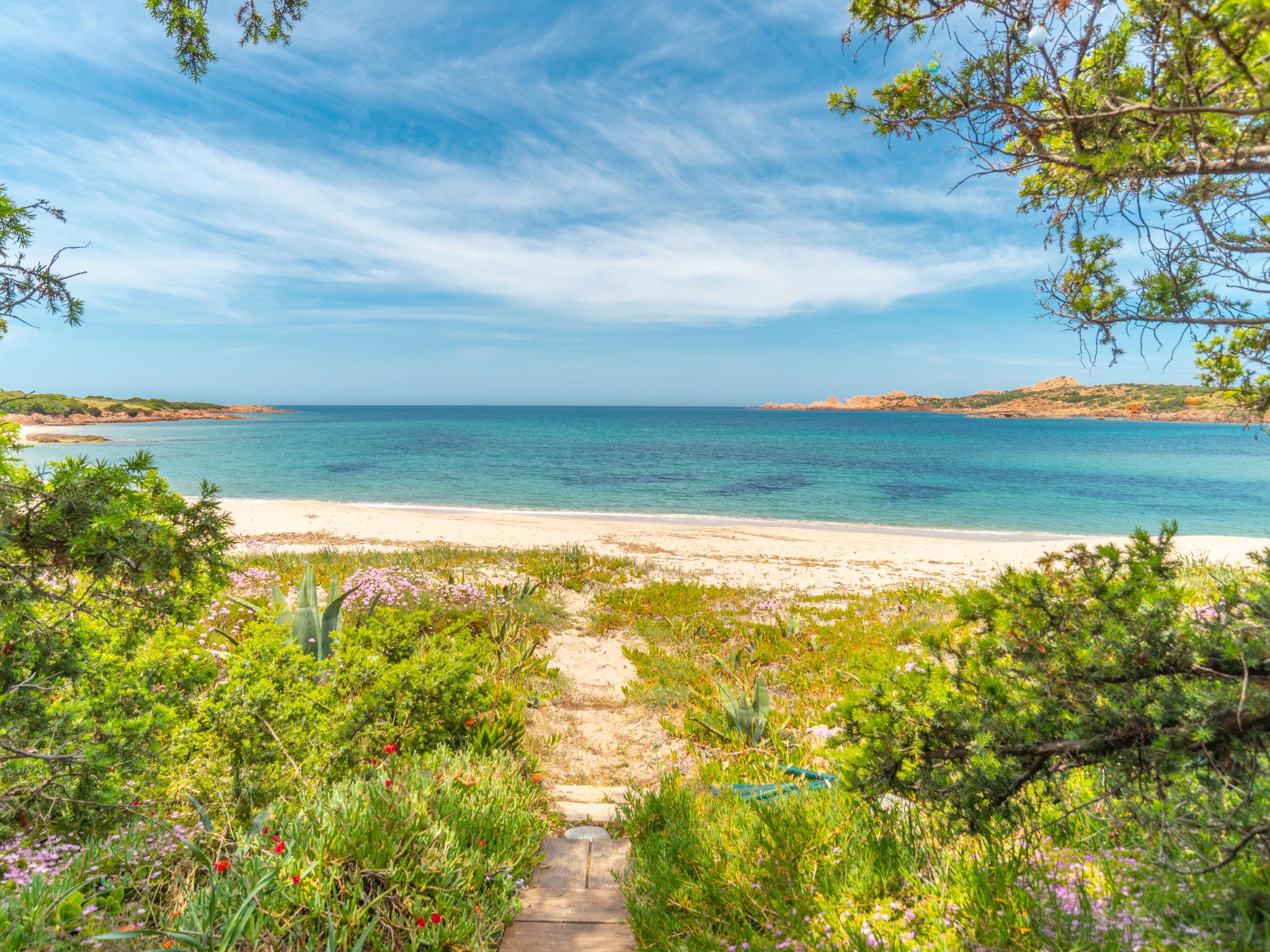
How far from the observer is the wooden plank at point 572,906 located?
119 inches

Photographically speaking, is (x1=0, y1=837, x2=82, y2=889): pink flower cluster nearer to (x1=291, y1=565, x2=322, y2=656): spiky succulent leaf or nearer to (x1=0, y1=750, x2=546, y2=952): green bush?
(x1=0, y1=750, x2=546, y2=952): green bush

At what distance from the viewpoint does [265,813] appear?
2840 millimetres

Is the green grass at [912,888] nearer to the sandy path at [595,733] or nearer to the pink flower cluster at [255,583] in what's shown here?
the sandy path at [595,733]

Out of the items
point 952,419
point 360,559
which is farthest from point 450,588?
point 952,419

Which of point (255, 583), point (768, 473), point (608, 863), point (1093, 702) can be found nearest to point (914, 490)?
point (768, 473)

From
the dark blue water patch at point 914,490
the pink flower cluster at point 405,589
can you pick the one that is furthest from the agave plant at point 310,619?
the dark blue water patch at point 914,490

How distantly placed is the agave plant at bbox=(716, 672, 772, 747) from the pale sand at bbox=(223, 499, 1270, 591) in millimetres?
7159

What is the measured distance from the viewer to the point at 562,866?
3.51 meters

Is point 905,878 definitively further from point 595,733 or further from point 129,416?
point 129,416

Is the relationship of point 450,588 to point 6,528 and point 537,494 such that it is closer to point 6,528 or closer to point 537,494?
point 6,528

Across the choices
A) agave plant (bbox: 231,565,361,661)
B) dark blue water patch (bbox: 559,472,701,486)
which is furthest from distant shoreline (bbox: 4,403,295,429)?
agave plant (bbox: 231,565,361,661)

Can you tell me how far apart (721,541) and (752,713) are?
14.9 m

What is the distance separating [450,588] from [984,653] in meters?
8.48

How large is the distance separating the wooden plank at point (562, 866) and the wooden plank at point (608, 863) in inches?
1.8
